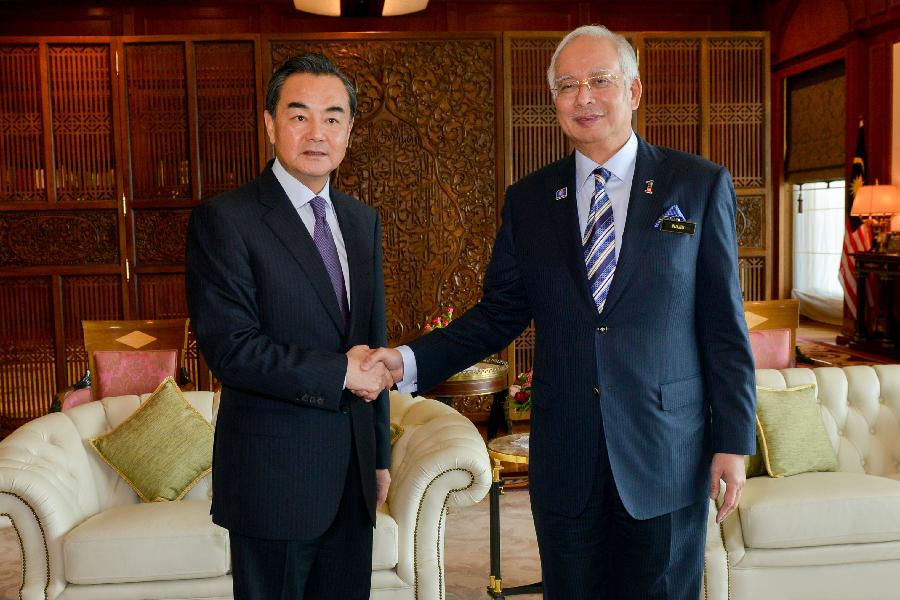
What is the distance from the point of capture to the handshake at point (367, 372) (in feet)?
5.56

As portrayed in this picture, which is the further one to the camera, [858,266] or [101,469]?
[858,266]

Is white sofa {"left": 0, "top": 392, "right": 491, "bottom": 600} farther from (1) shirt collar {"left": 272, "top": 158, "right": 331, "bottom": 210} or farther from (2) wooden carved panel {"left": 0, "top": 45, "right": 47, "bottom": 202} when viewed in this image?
(2) wooden carved panel {"left": 0, "top": 45, "right": 47, "bottom": 202}

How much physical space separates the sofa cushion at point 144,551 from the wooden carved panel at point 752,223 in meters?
4.26

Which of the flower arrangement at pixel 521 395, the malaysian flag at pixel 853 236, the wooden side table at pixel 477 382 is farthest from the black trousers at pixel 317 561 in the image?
the malaysian flag at pixel 853 236

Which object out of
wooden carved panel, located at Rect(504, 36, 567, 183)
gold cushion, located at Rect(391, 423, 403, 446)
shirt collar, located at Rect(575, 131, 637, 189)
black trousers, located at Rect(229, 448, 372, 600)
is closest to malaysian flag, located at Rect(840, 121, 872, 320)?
wooden carved panel, located at Rect(504, 36, 567, 183)

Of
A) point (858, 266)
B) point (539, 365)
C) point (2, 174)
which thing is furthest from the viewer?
point (858, 266)

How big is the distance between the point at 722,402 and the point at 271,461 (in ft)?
2.85

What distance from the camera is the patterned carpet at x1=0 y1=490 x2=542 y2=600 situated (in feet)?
11.2

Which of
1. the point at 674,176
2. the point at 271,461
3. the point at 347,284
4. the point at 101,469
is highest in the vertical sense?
the point at 674,176

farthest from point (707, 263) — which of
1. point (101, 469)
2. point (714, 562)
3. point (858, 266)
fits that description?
point (858, 266)

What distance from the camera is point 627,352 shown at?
1715 mm

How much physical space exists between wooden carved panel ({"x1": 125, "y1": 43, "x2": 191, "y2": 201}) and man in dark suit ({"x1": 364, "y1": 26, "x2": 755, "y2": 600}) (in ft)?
14.5

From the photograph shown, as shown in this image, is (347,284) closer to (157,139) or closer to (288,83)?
(288,83)

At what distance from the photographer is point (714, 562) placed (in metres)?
2.94
